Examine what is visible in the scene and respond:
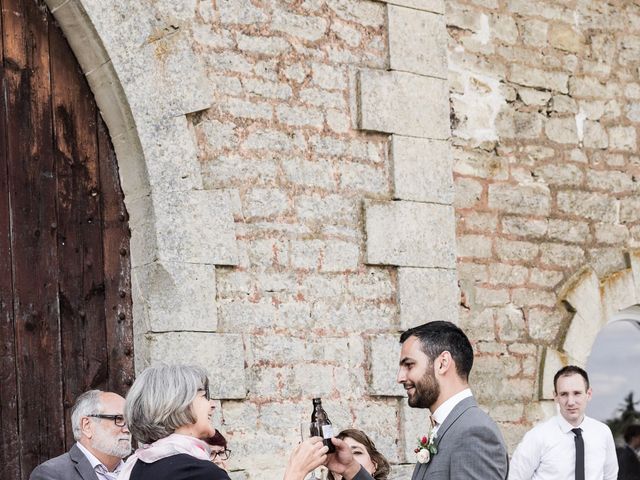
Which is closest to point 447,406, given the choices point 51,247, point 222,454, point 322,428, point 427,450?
point 427,450

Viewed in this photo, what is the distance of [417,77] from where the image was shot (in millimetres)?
6949

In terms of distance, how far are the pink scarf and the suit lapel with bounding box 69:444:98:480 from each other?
138cm

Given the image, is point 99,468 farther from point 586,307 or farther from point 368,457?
point 586,307

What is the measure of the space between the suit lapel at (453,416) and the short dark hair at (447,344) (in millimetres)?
124

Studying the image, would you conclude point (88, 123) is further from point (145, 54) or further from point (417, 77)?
point (417, 77)

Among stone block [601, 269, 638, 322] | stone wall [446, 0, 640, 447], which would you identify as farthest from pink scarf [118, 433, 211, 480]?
stone block [601, 269, 638, 322]

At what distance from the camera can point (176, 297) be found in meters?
5.82

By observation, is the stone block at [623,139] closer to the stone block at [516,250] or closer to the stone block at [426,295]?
the stone block at [516,250]

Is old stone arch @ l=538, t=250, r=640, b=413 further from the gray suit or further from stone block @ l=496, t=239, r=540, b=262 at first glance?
the gray suit

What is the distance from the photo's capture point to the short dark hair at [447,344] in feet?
13.8

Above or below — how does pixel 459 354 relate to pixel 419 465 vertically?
above

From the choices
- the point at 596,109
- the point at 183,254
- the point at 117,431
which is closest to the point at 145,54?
the point at 183,254

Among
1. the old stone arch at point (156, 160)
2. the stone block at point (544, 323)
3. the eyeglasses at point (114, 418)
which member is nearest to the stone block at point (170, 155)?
the old stone arch at point (156, 160)

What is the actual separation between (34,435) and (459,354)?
236 cm
